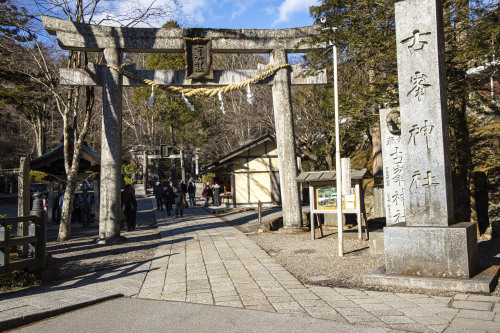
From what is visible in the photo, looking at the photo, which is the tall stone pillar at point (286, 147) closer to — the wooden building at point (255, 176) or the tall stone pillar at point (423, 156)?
the tall stone pillar at point (423, 156)

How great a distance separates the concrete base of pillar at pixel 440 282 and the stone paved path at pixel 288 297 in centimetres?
23

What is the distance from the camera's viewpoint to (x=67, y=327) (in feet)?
15.5

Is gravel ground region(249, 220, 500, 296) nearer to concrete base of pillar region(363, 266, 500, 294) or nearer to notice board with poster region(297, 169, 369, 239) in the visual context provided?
concrete base of pillar region(363, 266, 500, 294)

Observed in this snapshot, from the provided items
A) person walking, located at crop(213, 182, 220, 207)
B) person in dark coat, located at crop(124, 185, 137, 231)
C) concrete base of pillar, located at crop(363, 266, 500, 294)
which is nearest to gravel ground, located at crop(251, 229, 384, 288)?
concrete base of pillar, located at crop(363, 266, 500, 294)

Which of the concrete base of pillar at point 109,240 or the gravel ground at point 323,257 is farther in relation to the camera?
the concrete base of pillar at point 109,240

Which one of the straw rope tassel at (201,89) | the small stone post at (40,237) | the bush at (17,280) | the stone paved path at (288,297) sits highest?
the straw rope tassel at (201,89)

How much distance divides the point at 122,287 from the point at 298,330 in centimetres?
343

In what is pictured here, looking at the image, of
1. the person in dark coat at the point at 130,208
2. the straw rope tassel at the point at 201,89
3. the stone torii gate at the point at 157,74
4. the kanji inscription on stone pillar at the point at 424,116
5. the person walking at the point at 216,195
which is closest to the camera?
the kanji inscription on stone pillar at the point at 424,116

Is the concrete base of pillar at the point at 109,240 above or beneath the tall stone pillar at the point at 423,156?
beneath

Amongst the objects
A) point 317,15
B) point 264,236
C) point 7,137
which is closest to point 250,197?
point 317,15

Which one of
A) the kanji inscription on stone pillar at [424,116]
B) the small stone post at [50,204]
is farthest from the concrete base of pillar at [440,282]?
the small stone post at [50,204]

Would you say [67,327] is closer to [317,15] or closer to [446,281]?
[446,281]

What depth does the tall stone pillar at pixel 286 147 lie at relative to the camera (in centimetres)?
1216

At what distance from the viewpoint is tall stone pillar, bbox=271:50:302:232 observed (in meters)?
12.2
